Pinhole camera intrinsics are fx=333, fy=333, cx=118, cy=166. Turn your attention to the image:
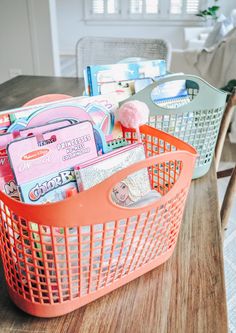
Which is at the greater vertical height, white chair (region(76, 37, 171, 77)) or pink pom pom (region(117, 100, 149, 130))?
pink pom pom (region(117, 100, 149, 130))

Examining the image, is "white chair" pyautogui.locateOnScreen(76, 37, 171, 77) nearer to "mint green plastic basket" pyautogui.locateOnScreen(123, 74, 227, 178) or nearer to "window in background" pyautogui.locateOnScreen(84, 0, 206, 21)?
"mint green plastic basket" pyautogui.locateOnScreen(123, 74, 227, 178)

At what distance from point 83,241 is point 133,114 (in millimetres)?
253

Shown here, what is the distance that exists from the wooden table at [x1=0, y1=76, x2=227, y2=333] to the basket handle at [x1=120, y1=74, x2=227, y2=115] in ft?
0.80

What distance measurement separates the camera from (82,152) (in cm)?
52

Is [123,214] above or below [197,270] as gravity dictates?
above

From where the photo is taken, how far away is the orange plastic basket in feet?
1.22

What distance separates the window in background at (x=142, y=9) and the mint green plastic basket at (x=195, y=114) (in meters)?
5.63

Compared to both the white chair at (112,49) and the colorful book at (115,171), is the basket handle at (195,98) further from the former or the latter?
the white chair at (112,49)

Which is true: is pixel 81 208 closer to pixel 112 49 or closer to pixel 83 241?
pixel 83 241

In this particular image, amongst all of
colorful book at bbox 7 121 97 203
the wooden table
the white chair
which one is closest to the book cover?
colorful book at bbox 7 121 97 203

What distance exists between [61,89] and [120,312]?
117 cm

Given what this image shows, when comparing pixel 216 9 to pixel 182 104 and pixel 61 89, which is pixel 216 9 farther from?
pixel 182 104

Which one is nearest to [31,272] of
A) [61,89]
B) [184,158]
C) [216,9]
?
[184,158]

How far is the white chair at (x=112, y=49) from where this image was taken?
1681mm
